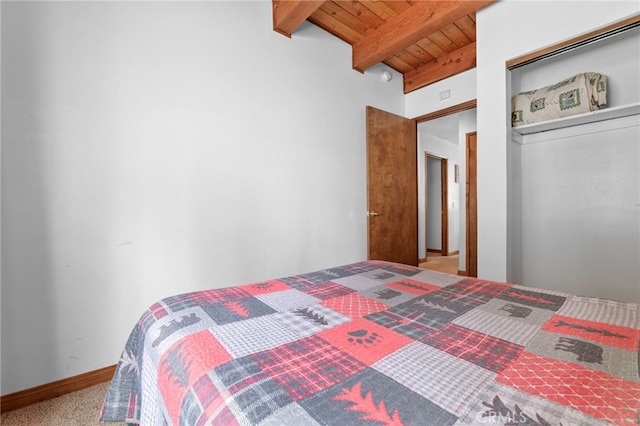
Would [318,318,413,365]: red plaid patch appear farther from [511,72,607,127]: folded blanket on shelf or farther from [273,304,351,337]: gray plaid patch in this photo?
[511,72,607,127]: folded blanket on shelf

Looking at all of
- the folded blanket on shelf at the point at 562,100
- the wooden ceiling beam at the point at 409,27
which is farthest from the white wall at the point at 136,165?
the folded blanket on shelf at the point at 562,100

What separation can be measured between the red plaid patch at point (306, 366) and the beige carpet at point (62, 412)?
4.45ft

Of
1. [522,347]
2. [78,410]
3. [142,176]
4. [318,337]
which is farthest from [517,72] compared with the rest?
[78,410]

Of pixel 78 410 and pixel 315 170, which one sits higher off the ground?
pixel 315 170

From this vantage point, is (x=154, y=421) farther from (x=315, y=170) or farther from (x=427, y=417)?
(x=315, y=170)

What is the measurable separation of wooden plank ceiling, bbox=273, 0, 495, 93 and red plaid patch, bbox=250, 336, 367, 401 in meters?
2.31

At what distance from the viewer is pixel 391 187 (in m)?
3.25

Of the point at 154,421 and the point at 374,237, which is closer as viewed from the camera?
the point at 154,421

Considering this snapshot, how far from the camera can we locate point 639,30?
1938 mm

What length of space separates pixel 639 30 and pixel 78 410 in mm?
4206

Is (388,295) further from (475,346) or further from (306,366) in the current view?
(306,366)

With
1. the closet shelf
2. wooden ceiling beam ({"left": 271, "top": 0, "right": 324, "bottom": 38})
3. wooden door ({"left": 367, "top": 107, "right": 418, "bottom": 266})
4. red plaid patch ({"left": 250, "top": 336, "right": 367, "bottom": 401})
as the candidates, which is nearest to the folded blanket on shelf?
the closet shelf

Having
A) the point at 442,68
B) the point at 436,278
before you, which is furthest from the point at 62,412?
the point at 442,68

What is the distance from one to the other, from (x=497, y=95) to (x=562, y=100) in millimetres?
430
